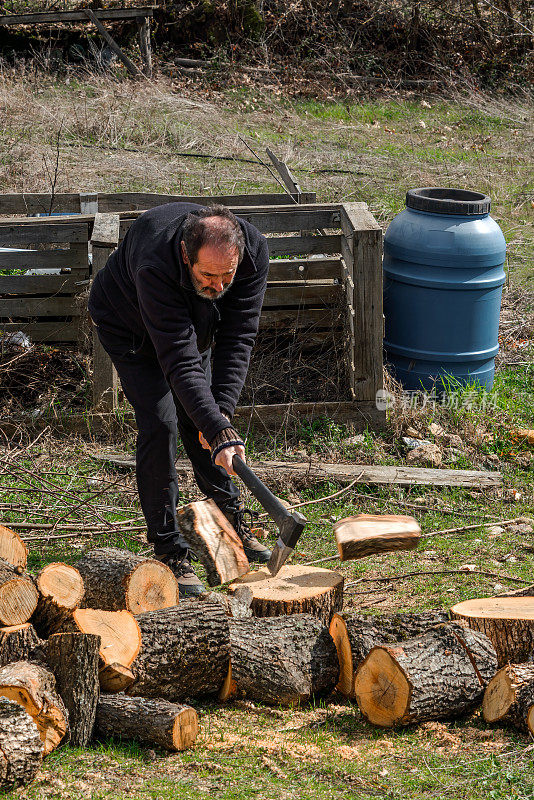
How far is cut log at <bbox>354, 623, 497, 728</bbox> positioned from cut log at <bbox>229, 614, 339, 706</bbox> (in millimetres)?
218

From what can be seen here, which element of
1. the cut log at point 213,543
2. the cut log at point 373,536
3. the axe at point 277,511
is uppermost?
the axe at point 277,511

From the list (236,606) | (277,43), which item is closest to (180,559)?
(236,606)

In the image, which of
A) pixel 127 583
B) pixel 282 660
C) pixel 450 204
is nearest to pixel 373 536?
pixel 282 660

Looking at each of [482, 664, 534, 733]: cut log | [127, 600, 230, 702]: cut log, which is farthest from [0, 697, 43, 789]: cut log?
[482, 664, 534, 733]: cut log

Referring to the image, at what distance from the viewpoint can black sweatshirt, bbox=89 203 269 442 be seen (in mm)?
3596

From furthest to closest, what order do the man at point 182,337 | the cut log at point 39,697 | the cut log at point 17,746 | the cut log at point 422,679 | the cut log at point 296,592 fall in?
the cut log at point 296,592
the man at point 182,337
the cut log at point 422,679
the cut log at point 39,697
the cut log at point 17,746

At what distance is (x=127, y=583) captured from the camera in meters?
3.66

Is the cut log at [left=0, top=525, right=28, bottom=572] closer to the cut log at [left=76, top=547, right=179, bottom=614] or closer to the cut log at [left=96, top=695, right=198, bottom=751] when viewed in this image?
the cut log at [left=76, top=547, right=179, bottom=614]

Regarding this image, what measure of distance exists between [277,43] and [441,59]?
3.08 metres

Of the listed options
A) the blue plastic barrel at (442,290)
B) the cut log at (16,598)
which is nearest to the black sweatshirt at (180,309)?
the cut log at (16,598)

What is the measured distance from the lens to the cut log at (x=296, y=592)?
3670 mm

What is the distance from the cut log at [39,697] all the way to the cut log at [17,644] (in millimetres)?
102

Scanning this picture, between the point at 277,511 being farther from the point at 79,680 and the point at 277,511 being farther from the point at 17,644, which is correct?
the point at 17,644

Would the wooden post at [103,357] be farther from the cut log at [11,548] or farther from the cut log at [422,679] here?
the cut log at [422,679]
